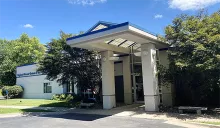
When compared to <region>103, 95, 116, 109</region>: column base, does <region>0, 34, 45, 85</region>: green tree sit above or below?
above

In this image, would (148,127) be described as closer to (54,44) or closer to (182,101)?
(182,101)

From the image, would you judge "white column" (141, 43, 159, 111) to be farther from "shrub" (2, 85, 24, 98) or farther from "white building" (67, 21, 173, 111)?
"shrub" (2, 85, 24, 98)

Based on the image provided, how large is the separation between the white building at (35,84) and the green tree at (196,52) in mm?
16089

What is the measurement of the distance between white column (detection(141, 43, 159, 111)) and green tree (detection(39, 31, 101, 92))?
5622 mm

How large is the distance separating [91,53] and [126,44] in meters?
3.10

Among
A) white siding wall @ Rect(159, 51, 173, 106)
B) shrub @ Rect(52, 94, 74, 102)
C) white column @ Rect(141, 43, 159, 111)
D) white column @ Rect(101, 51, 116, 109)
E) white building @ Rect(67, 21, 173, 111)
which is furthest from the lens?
shrub @ Rect(52, 94, 74, 102)

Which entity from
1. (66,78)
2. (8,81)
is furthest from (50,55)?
(8,81)

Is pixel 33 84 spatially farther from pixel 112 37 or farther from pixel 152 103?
pixel 152 103

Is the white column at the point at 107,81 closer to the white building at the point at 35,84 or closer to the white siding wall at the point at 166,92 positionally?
the white siding wall at the point at 166,92

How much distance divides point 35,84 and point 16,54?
22356 mm

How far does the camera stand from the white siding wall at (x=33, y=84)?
28661 mm

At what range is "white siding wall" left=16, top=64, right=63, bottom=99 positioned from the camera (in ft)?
94.0

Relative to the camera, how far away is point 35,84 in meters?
31.1

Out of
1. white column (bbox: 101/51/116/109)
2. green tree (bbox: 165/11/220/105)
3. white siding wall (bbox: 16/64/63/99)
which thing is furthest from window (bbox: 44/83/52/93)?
green tree (bbox: 165/11/220/105)
